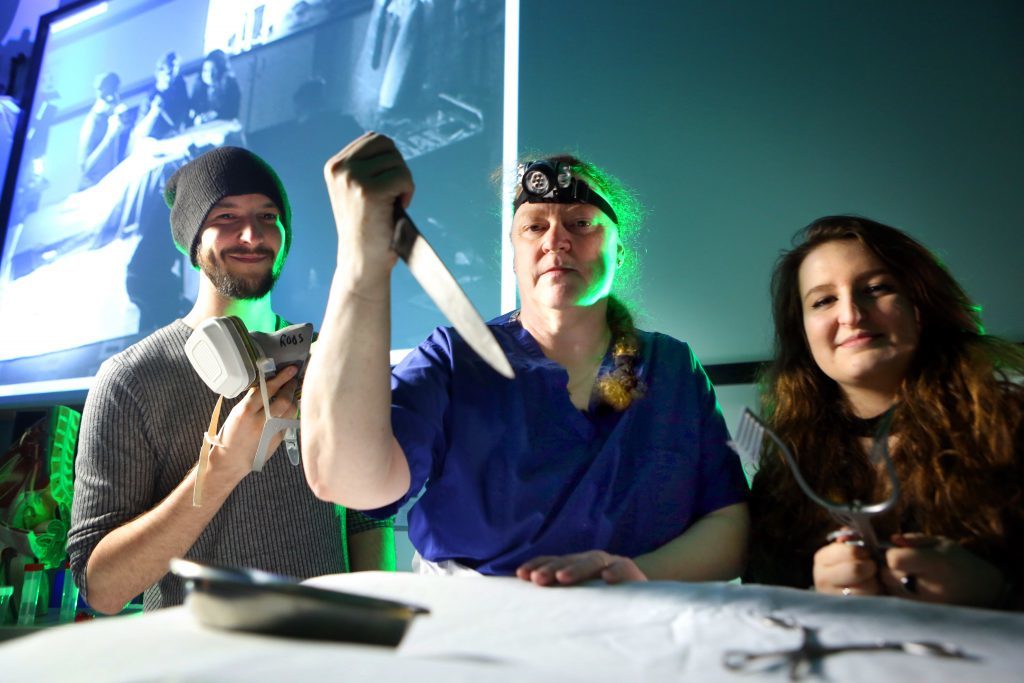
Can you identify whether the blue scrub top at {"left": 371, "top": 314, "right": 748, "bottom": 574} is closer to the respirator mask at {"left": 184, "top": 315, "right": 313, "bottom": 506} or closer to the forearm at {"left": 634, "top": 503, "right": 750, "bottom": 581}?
the forearm at {"left": 634, "top": 503, "right": 750, "bottom": 581}

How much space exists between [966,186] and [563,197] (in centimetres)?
107

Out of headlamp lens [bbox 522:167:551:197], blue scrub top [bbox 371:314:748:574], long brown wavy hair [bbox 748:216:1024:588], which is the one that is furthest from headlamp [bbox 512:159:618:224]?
long brown wavy hair [bbox 748:216:1024:588]

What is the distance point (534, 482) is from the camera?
0.94 meters

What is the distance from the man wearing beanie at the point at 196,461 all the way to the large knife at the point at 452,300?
1.42 feet

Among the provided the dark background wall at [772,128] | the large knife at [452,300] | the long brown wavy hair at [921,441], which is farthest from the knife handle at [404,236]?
the dark background wall at [772,128]

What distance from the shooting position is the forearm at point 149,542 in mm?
1110

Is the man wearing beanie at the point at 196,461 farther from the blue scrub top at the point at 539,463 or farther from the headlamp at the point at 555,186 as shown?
the headlamp at the point at 555,186

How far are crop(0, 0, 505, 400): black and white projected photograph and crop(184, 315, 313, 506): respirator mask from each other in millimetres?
904

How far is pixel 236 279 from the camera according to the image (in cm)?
143

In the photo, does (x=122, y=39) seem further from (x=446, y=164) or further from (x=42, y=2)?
(x=446, y=164)

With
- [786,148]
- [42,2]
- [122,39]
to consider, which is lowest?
[786,148]

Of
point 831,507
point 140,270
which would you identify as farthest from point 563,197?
point 140,270

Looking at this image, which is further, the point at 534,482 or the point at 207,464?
the point at 207,464

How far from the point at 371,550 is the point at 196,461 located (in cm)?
38
